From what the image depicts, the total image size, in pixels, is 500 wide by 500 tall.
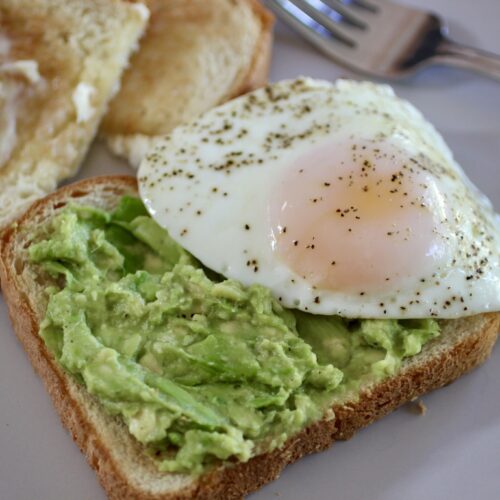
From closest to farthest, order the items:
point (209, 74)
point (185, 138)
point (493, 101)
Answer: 1. point (185, 138)
2. point (209, 74)
3. point (493, 101)

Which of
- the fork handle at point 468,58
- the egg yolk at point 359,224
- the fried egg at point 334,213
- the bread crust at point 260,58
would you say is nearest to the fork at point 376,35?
the fork handle at point 468,58

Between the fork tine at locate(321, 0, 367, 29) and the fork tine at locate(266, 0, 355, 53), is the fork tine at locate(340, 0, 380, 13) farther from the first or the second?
the fork tine at locate(266, 0, 355, 53)

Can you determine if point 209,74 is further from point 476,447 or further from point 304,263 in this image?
point 476,447

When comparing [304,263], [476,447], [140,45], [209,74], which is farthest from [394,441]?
[140,45]

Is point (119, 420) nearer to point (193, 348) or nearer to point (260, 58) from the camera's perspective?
point (193, 348)

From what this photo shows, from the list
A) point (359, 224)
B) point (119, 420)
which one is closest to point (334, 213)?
point (359, 224)

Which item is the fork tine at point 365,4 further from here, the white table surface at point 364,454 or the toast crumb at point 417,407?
the toast crumb at point 417,407
